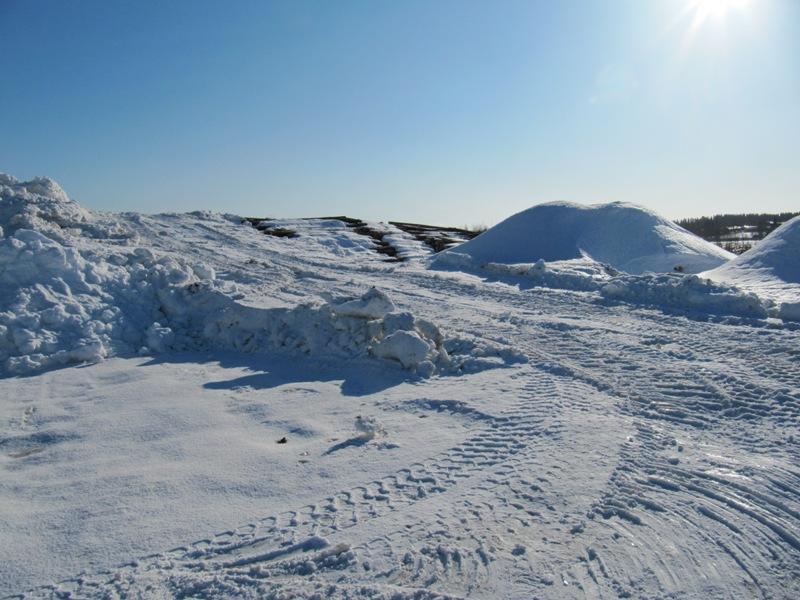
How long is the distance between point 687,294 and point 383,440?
20.2 ft

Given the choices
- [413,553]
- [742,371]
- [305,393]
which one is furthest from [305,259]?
[413,553]

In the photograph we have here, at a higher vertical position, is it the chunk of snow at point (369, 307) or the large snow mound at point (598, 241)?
the large snow mound at point (598, 241)

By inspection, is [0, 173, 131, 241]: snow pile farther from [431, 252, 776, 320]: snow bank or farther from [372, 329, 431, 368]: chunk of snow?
[431, 252, 776, 320]: snow bank

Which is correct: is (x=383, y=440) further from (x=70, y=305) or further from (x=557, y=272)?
(x=557, y=272)

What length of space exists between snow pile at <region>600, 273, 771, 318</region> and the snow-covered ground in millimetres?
49

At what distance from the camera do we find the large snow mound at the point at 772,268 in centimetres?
923

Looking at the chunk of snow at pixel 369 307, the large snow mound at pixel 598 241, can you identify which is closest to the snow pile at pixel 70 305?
the chunk of snow at pixel 369 307

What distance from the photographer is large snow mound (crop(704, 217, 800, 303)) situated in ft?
30.3

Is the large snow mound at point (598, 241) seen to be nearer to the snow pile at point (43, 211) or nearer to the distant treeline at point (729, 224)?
the snow pile at point (43, 211)

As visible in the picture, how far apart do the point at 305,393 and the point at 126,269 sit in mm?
4288

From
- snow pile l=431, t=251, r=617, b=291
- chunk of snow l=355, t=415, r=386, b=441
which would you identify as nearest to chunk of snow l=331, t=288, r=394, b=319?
chunk of snow l=355, t=415, r=386, b=441

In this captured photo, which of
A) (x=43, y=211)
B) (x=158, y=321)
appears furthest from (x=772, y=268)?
(x=43, y=211)

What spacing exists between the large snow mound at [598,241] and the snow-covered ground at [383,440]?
3.86m

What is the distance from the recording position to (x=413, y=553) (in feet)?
10.2
